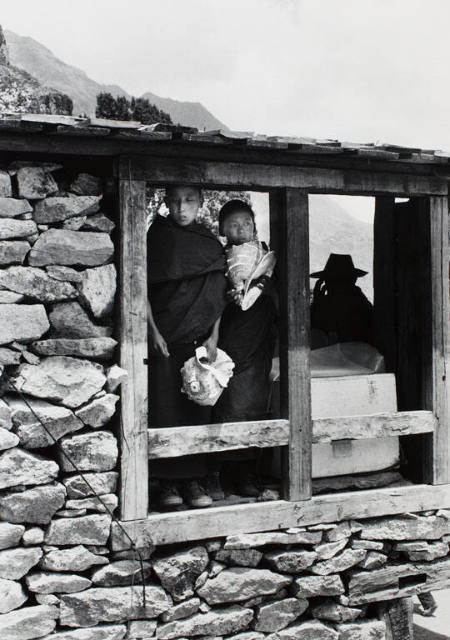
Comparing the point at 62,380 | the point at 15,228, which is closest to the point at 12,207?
the point at 15,228

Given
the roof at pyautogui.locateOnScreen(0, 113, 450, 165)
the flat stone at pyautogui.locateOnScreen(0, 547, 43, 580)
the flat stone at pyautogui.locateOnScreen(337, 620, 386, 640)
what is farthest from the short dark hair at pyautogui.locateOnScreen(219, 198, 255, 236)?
the flat stone at pyautogui.locateOnScreen(337, 620, 386, 640)

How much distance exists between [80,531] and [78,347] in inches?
38.7

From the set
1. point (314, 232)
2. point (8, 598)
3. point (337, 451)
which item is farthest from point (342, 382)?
point (314, 232)

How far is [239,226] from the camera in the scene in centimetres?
486

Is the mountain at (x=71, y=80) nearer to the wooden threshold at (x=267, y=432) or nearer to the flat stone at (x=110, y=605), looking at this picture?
the wooden threshold at (x=267, y=432)

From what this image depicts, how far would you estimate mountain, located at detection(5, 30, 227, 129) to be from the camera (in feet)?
224

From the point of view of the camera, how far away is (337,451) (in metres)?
5.23

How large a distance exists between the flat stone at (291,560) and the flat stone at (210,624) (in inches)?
12.4

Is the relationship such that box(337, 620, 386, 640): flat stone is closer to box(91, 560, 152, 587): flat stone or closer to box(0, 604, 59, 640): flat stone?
box(91, 560, 152, 587): flat stone

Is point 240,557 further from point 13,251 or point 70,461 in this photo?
point 13,251

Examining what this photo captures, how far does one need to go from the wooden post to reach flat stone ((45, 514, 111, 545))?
1203 mm

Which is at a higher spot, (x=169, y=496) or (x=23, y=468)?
(x=23, y=468)

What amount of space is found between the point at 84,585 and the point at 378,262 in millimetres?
3243

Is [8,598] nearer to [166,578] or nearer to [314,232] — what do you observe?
[166,578]
